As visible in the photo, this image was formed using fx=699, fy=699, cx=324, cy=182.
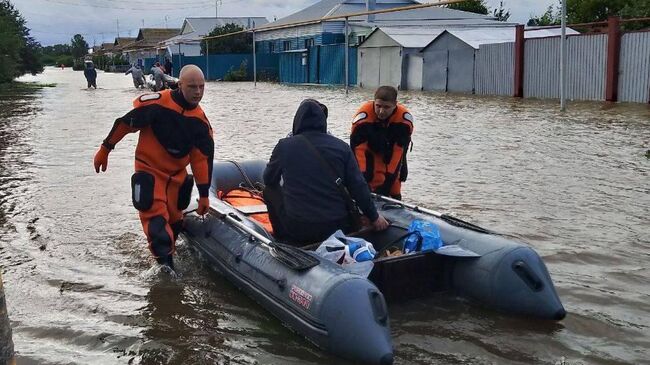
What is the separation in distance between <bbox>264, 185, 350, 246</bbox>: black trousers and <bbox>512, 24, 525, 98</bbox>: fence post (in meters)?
18.6

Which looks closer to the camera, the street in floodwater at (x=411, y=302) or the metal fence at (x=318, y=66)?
the street in floodwater at (x=411, y=302)

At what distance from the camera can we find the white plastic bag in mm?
4414

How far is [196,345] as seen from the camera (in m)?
4.14

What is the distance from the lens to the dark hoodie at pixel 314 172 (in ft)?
15.3

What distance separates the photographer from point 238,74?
45.6 metres

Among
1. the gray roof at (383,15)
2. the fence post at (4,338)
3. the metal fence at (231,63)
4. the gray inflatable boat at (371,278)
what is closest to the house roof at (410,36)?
the gray roof at (383,15)

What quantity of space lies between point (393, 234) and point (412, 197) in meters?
2.98

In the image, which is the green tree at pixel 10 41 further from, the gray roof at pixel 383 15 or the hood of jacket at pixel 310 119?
the hood of jacket at pixel 310 119

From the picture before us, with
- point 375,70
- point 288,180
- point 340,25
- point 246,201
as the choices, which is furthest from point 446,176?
point 340,25

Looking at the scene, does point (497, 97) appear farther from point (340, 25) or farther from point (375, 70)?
point (340, 25)

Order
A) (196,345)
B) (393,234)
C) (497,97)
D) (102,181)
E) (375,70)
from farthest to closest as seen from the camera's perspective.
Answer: (375,70), (497,97), (102,181), (393,234), (196,345)

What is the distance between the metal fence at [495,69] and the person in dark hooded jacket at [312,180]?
19.1 meters

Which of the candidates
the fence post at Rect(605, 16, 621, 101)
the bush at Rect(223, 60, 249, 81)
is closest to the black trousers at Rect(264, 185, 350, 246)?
the fence post at Rect(605, 16, 621, 101)

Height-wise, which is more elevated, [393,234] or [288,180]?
[288,180]
